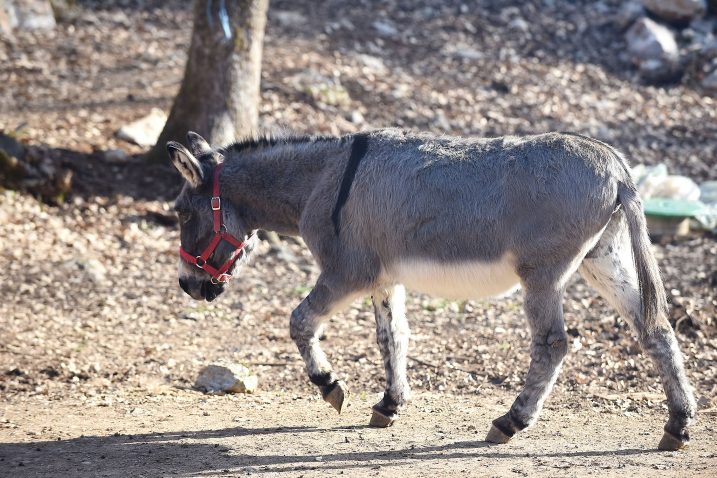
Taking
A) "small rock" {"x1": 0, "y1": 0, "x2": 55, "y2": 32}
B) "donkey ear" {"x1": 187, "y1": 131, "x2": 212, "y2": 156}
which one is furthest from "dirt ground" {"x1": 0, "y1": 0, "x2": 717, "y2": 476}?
"donkey ear" {"x1": 187, "y1": 131, "x2": 212, "y2": 156}

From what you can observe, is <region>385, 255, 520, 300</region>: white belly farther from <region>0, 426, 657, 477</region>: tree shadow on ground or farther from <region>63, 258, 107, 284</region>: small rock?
<region>63, 258, 107, 284</region>: small rock

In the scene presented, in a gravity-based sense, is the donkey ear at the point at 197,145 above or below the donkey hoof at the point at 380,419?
above

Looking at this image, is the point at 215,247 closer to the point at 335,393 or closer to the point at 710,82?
the point at 335,393

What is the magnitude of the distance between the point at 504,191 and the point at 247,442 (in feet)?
6.53

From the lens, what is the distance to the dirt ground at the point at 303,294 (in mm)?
5176

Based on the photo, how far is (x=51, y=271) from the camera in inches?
329

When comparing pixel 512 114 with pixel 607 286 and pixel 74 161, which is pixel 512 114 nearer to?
pixel 74 161

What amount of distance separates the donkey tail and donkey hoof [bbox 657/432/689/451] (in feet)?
1.92

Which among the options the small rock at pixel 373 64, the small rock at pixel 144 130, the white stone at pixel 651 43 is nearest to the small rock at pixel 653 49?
the white stone at pixel 651 43

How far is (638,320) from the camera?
5156 millimetres

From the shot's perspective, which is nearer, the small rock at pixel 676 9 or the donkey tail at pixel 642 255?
the donkey tail at pixel 642 255

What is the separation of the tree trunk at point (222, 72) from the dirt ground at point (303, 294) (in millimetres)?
769

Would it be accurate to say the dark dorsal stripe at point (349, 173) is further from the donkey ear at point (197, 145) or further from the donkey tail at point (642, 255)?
the donkey tail at point (642, 255)

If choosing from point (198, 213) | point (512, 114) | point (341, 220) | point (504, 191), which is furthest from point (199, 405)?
point (512, 114)
